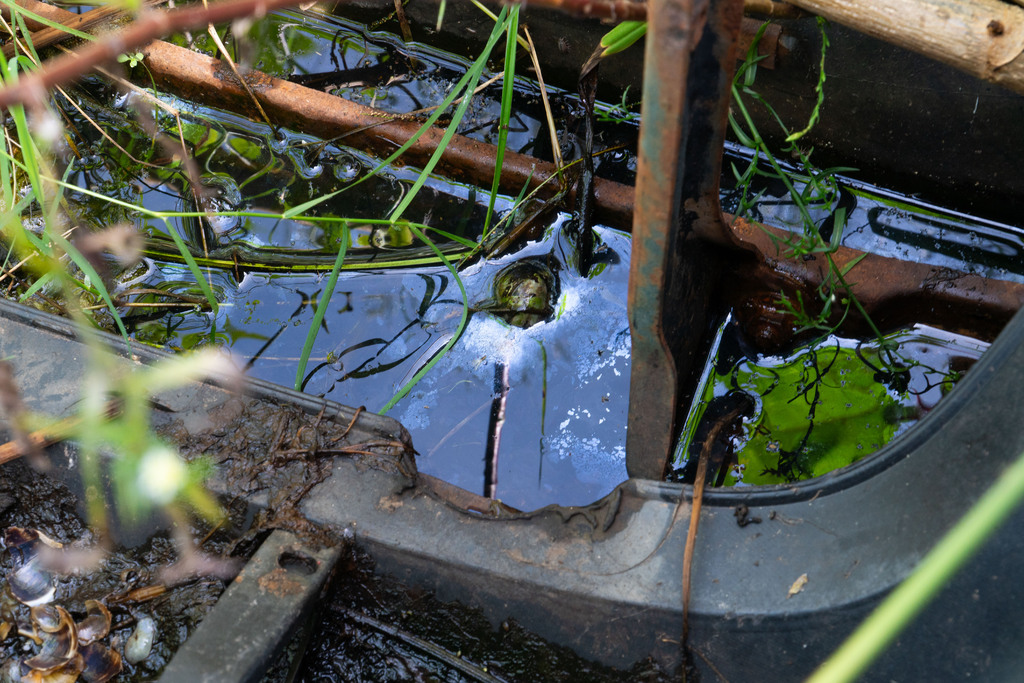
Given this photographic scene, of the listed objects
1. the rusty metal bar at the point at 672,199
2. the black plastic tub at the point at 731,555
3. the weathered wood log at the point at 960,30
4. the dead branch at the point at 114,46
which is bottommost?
the black plastic tub at the point at 731,555

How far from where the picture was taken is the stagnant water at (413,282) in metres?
1.79

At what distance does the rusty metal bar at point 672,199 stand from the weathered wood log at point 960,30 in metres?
0.50

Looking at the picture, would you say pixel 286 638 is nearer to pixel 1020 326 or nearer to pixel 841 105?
pixel 1020 326

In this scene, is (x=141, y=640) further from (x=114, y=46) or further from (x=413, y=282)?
(x=114, y=46)

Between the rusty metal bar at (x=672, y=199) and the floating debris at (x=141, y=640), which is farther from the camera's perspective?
the floating debris at (x=141, y=640)

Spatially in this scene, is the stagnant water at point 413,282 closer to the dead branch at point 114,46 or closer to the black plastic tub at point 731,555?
the black plastic tub at point 731,555

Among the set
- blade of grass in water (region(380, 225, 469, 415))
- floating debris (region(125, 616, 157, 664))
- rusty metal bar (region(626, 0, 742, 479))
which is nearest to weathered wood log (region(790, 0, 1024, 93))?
rusty metal bar (region(626, 0, 742, 479))

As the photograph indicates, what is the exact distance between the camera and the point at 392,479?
1.42 meters

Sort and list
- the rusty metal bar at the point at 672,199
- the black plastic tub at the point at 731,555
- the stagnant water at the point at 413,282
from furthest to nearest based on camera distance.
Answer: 1. the stagnant water at the point at 413,282
2. the black plastic tub at the point at 731,555
3. the rusty metal bar at the point at 672,199

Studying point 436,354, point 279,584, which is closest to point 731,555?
point 279,584

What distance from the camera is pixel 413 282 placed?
6.89 feet

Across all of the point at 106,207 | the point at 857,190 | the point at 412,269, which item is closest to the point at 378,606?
the point at 412,269

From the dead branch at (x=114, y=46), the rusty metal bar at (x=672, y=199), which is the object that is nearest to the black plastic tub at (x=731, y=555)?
the rusty metal bar at (x=672, y=199)

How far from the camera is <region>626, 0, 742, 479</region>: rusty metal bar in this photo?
92 centimetres
